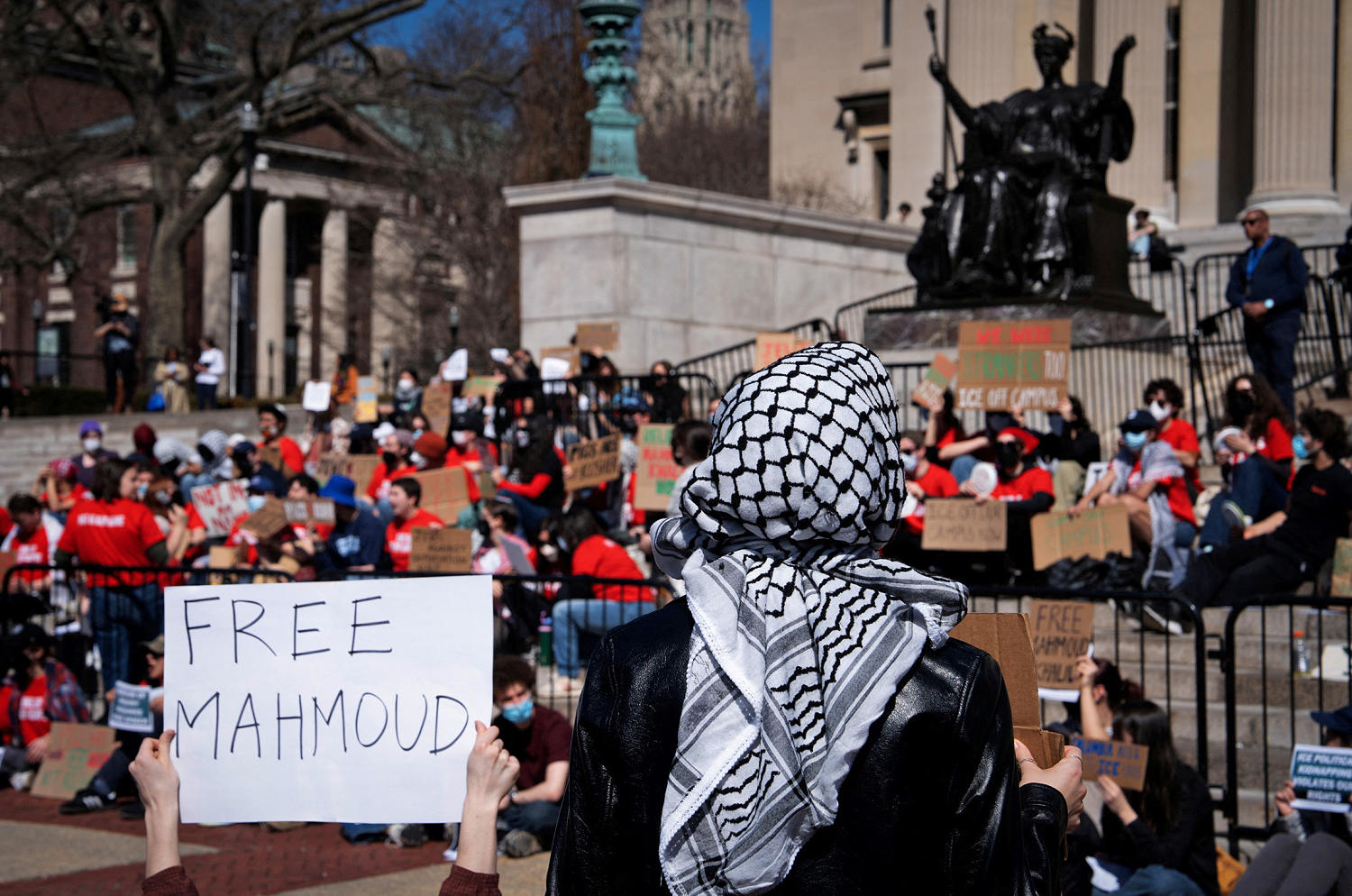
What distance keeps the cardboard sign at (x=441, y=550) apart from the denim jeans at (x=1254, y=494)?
191 inches

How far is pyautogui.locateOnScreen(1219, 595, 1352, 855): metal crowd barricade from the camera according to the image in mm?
7938

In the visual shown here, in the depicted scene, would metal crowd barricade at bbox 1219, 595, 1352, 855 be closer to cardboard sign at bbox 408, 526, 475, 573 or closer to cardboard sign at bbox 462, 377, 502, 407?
cardboard sign at bbox 408, 526, 475, 573

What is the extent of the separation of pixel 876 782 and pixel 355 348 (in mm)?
58249

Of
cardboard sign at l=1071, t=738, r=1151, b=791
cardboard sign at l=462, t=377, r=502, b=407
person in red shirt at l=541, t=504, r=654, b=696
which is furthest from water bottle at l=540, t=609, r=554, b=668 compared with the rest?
cardboard sign at l=462, t=377, r=502, b=407

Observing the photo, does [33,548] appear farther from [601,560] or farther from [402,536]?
[601,560]

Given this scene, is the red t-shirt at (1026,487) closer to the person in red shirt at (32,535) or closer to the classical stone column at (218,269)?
the person in red shirt at (32,535)

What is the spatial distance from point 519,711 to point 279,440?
936cm

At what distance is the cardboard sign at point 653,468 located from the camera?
12.1 m

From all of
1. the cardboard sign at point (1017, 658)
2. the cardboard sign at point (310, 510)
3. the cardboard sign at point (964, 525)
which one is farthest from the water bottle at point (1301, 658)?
the cardboard sign at point (310, 510)

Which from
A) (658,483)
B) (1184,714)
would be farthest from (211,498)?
(1184,714)

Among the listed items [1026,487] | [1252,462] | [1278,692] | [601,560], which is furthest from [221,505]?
[1278,692]

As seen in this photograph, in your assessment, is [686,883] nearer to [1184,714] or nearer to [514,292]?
[1184,714]

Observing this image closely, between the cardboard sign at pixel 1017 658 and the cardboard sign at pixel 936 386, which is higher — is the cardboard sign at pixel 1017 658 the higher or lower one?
the lower one

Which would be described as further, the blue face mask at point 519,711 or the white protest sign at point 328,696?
the blue face mask at point 519,711
